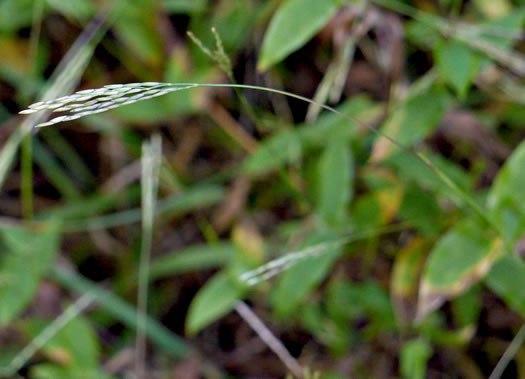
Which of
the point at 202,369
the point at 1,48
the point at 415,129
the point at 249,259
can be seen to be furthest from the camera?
the point at 1,48

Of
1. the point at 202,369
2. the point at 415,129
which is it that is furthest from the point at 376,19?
the point at 202,369

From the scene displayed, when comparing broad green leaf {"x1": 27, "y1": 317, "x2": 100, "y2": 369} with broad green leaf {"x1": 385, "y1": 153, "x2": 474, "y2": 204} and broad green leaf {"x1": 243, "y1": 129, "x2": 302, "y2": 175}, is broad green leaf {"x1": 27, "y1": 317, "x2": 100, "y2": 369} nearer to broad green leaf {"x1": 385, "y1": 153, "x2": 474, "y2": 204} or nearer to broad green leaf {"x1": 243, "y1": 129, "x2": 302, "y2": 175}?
broad green leaf {"x1": 243, "y1": 129, "x2": 302, "y2": 175}

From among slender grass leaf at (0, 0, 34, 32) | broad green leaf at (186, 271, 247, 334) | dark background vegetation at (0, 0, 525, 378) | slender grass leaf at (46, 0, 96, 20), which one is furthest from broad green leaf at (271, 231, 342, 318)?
slender grass leaf at (0, 0, 34, 32)

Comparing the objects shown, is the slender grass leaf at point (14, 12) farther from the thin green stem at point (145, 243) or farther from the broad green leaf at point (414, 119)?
the broad green leaf at point (414, 119)

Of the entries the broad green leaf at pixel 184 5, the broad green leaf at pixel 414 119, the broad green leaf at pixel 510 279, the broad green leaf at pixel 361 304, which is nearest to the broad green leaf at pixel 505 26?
the broad green leaf at pixel 414 119

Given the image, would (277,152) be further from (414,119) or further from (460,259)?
(460,259)

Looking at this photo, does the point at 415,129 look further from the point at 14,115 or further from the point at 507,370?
the point at 14,115
